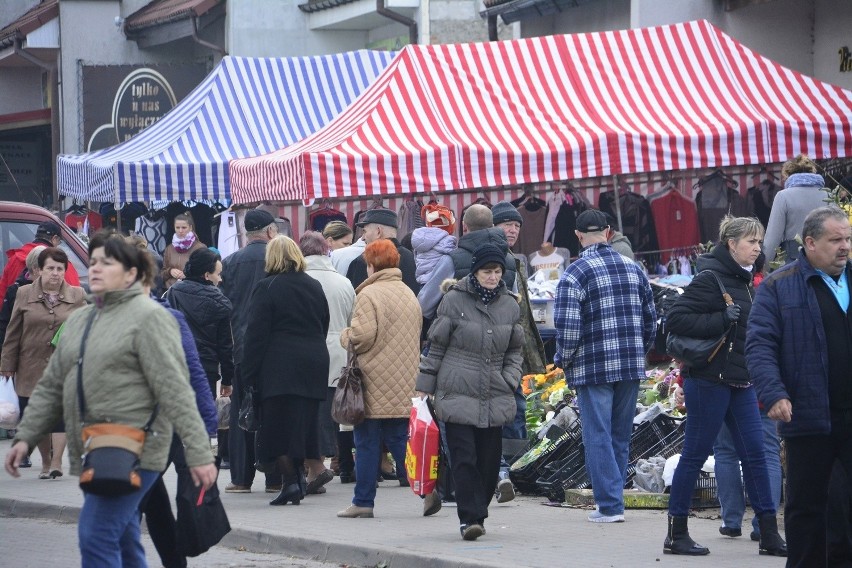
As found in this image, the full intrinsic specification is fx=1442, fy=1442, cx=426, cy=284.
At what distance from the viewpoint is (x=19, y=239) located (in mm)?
15578

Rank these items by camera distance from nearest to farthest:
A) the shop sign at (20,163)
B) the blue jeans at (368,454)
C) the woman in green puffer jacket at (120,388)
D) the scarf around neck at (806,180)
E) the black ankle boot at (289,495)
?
the woman in green puffer jacket at (120,388) < the blue jeans at (368,454) < the black ankle boot at (289,495) < the scarf around neck at (806,180) < the shop sign at (20,163)

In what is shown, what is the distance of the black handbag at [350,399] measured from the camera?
944 centimetres

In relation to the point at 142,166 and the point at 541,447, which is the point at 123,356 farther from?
the point at 142,166

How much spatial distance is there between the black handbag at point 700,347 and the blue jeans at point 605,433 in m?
1.21

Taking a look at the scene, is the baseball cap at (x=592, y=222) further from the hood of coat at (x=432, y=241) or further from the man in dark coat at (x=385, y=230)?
the hood of coat at (x=432, y=241)

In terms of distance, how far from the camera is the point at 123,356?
5.68 meters

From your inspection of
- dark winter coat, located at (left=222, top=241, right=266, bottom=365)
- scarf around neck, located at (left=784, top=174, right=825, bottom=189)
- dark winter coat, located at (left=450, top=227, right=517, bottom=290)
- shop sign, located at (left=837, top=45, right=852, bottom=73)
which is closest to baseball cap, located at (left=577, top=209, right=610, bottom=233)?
dark winter coat, located at (left=450, top=227, right=517, bottom=290)

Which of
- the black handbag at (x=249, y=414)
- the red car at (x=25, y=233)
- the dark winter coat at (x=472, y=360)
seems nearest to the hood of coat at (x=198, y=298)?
the black handbag at (x=249, y=414)

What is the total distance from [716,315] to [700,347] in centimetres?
19

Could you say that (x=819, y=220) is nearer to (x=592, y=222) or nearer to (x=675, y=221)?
(x=592, y=222)

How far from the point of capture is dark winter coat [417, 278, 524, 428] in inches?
331

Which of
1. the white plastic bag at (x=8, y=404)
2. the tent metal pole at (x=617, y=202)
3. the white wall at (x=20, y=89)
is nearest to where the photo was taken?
the white plastic bag at (x=8, y=404)

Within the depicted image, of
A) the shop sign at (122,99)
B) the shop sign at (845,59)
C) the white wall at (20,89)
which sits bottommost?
the shop sign at (845,59)

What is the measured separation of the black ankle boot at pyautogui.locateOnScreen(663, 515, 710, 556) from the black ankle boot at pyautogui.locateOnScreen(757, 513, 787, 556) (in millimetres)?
308
